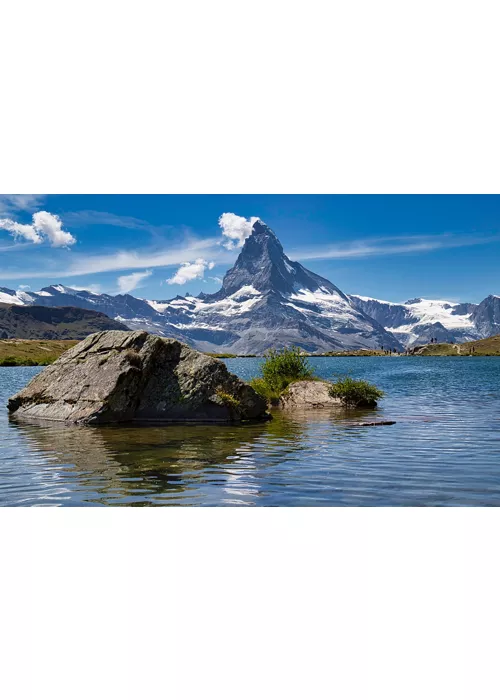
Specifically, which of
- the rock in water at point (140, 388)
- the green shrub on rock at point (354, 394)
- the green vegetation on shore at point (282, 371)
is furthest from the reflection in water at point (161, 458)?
the green vegetation on shore at point (282, 371)

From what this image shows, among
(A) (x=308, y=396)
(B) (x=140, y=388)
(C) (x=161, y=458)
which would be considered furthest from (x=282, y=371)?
(C) (x=161, y=458)

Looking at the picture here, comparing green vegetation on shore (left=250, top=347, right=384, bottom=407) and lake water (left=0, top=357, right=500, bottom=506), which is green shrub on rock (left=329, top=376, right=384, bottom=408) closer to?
green vegetation on shore (left=250, top=347, right=384, bottom=407)

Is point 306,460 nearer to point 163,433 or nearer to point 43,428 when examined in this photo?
point 163,433

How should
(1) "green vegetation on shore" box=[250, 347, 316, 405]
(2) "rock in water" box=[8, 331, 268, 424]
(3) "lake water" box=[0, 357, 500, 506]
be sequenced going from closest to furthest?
(3) "lake water" box=[0, 357, 500, 506] < (2) "rock in water" box=[8, 331, 268, 424] < (1) "green vegetation on shore" box=[250, 347, 316, 405]

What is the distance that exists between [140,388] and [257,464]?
48.7 ft

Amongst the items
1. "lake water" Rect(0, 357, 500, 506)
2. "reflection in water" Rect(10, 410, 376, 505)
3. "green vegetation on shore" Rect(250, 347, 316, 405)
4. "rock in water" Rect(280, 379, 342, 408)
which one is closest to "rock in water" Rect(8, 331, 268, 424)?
"reflection in water" Rect(10, 410, 376, 505)

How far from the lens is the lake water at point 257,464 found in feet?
49.4

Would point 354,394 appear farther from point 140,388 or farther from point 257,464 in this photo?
point 257,464

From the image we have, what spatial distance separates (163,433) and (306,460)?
9354 mm

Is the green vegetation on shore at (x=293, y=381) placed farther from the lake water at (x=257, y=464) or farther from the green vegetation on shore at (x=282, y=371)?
the lake water at (x=257, y=464)

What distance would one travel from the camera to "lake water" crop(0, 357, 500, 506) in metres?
15.1

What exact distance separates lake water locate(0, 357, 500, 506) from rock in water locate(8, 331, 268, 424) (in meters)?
2.38

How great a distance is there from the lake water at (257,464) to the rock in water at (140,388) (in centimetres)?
238

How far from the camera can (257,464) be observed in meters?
19.6
